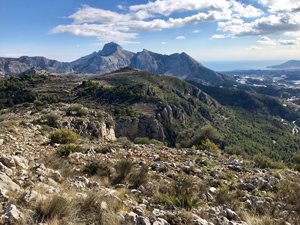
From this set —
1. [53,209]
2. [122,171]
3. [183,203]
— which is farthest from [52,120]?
[183,203]

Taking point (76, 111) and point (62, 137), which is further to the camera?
point (76, 111)

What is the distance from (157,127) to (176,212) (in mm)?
53189

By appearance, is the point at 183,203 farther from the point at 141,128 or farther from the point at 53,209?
the point at 141,128

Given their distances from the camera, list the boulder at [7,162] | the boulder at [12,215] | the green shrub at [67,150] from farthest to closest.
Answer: the green shrub at [67,150], the boulder at [7,162], the boulder at [12,215]

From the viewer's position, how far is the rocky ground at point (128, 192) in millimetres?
3435

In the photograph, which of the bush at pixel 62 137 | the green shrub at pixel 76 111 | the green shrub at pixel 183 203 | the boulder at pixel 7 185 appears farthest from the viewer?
the green shrub at pixel 76 111

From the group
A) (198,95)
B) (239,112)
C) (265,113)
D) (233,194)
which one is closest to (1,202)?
(233,194)

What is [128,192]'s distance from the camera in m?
5.50

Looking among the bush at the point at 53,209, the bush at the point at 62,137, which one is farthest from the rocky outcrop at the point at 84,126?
the bush at the point at 53,209

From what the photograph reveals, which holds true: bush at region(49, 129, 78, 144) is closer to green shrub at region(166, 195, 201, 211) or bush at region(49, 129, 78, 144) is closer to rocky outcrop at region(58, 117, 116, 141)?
rocky outcrop at region(58, 117, 116, 141)

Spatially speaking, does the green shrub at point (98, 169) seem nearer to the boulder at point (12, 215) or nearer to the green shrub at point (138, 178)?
the green shrub at point (138, 178)

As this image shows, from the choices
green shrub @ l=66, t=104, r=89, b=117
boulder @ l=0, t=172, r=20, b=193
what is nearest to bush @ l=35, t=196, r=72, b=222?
boulder @ l=0, t=172, r=20, b=193

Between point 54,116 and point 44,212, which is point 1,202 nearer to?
point 44,212

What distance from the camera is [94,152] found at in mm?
9633
